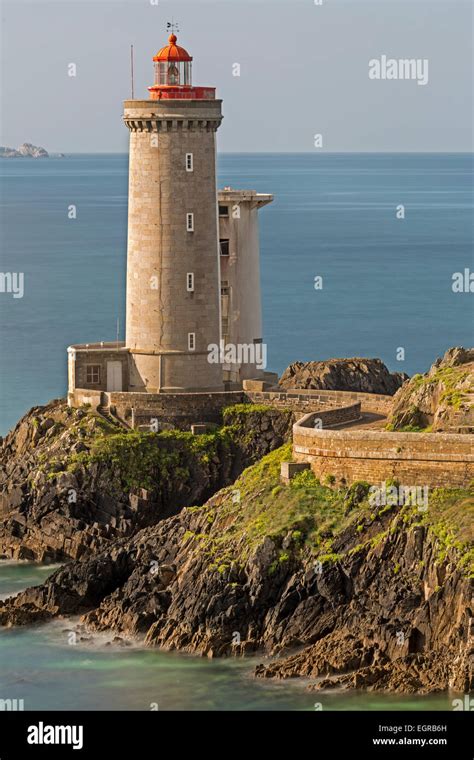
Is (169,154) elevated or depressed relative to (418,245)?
depressed

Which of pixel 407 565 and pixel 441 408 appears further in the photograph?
pixel 441 408

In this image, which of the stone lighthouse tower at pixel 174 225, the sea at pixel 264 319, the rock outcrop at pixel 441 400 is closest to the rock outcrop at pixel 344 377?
the stone lighthouse tower at pixel 174 225

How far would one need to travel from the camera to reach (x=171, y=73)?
67.1 metres

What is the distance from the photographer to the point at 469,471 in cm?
5175

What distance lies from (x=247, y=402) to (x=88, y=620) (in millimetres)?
14986

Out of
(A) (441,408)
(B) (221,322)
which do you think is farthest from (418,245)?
(A) (441,408)

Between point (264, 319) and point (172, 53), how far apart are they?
54.5m

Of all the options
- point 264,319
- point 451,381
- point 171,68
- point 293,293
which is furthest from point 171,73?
point 293,293

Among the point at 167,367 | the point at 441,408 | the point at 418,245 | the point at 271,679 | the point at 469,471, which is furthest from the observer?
the point at 418,245

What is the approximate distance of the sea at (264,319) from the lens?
161 ft

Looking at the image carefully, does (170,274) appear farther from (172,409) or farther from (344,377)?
(344,377)
